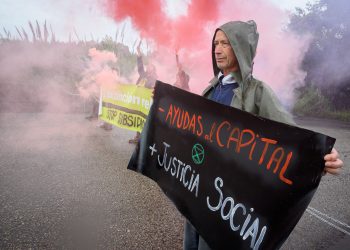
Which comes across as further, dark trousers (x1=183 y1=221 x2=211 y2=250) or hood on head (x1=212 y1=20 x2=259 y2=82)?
dark trousers (x1=183 y1=221 x2=211 y2=250)

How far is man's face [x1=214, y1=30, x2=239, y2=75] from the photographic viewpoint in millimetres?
1916

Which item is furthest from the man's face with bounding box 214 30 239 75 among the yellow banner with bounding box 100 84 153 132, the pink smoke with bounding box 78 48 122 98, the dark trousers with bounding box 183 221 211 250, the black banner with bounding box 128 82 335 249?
the pink smoke with bounding box 78 48 122 98

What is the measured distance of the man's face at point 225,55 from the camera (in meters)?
1.92

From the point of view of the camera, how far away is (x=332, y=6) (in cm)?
1595

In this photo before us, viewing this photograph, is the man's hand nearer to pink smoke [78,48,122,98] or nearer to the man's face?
the man's face

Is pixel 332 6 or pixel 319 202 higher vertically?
pixel 332 6

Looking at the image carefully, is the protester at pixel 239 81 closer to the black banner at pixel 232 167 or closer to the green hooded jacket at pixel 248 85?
the green hooded jacket at pixel 248 85

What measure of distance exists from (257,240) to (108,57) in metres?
7.81

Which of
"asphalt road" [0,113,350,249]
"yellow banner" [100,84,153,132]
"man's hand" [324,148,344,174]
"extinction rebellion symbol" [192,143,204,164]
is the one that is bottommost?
"asphalt road" [0,113,350,249]

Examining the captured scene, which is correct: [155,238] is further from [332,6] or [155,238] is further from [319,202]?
[332,6]

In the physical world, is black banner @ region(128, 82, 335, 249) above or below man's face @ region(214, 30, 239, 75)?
below

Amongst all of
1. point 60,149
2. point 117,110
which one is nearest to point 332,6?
point 117,110

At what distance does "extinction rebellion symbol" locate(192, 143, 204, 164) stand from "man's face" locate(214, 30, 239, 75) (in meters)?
0.55

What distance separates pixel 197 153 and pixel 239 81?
55 centimetres
